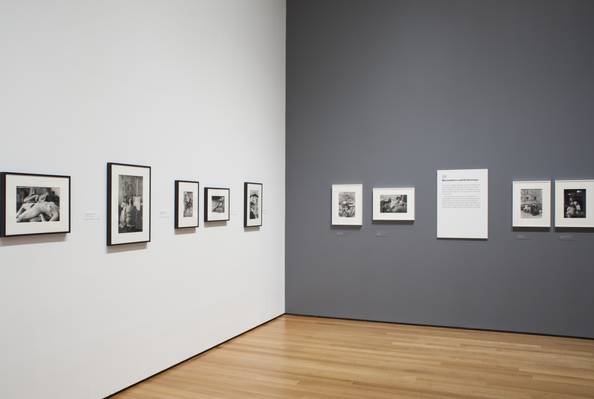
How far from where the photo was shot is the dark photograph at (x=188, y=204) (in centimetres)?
874

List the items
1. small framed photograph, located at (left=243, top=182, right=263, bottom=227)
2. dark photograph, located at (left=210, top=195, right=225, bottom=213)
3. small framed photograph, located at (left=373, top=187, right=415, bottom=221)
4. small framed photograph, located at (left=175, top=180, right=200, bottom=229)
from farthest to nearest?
1. small framed photograph, located at (left=373, top=187, right=415, bottom=221)
2. small framed photograph, located at (left=243, top=182, right=263, bottom=227)
3. dark photograph, located at (left=210, top=195, right=225, bottom=213)
4. small framed photograph, located at (left=175, top=180, right=200, bottom=229)

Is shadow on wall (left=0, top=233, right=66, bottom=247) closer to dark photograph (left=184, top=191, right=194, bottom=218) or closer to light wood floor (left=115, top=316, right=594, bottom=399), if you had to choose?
light wood floor (left=115, top=316, right=594, bottom=399)

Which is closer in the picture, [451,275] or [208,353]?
[208,353]

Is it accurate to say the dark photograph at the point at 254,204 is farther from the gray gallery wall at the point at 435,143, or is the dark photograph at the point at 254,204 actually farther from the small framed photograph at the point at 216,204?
the gray gallery wall at the point at 435,143

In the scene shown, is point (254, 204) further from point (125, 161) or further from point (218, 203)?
point (125, 161)

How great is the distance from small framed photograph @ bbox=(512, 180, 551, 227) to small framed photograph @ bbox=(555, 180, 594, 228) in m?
0.18

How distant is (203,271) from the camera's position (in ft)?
30.5

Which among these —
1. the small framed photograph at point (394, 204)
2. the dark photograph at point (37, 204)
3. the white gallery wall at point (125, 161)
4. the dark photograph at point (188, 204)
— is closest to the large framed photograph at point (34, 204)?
the dark photograph at point (37, 204)

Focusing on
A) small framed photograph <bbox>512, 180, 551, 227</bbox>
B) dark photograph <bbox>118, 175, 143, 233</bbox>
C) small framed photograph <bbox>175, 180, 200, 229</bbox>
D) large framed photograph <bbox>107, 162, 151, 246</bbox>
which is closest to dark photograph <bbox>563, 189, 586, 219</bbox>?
small framed photograph <bbox>512, 180, 551, 227</bbox>

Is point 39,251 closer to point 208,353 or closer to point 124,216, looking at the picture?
point 124,216

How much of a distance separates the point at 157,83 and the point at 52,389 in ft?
14.8

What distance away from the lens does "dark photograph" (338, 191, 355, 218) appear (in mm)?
12102

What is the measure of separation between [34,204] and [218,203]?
401 cm

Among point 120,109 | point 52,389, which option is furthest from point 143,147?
point 52,389
